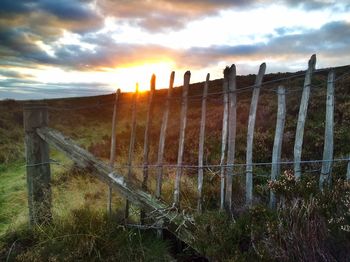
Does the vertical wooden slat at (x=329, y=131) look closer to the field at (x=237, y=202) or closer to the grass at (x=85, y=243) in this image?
the field at (x=237, y=202)

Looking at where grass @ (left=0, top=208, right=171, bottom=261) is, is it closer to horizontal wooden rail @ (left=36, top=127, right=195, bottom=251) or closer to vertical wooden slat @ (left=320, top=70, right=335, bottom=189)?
horizontal wooden rail @ (left=36, top=127, right=195, bottom=251)

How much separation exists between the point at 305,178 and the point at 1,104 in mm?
24546

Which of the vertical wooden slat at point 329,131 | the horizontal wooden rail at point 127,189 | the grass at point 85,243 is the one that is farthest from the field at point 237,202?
the horizontal wooden rail at point 127,189

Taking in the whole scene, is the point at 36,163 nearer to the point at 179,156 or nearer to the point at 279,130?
the point at 179,156

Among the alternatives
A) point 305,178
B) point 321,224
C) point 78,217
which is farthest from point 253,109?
point 78,217

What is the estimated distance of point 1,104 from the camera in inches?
1024

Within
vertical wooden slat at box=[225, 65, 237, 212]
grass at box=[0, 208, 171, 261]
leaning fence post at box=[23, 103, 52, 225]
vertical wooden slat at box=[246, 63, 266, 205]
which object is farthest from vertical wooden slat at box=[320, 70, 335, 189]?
leaning fence post at box=[23, 103, 52, 225]

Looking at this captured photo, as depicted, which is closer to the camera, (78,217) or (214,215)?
(214,215)

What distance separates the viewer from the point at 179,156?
18.6ft

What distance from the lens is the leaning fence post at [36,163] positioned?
20.6ft

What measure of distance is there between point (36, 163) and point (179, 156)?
235cm

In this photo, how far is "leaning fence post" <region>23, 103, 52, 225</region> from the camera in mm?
6281

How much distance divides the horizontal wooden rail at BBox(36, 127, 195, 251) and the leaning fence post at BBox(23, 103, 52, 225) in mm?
164

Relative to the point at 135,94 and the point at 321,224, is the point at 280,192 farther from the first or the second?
the point at 135,94
